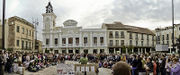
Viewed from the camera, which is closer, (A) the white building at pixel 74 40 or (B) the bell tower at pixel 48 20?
(A) the white building at pixel 74 40

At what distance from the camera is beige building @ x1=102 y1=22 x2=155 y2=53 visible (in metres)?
46.3

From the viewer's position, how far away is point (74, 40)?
45031mm

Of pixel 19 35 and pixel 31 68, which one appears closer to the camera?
pixel 31 68

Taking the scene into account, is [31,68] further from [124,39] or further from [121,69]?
[124,39]

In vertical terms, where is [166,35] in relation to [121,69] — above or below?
above

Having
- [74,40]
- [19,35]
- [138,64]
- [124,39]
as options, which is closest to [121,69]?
[138,64]

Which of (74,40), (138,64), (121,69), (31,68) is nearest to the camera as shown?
(121,69)

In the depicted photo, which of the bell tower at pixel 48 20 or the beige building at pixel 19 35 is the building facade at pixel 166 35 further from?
the beige building at pixel 19 35

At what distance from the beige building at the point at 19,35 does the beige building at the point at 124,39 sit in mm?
17876

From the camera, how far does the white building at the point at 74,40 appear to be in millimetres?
44906

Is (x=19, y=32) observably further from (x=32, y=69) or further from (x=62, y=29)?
(x=32, y=69)

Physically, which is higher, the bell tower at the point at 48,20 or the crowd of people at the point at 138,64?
the bell tower at the point at 48,20

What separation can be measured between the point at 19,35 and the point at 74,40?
43.0 ft

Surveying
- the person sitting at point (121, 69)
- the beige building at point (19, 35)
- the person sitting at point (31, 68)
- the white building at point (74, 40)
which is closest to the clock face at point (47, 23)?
the white building at point (74, 40)
